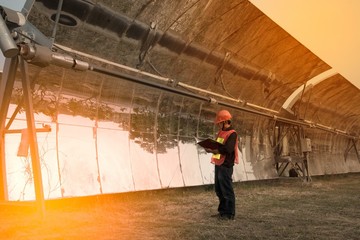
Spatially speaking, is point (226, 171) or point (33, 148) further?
point (226, 171)

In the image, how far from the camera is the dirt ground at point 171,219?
499cm

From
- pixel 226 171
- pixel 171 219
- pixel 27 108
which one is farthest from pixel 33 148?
pixel 226 171

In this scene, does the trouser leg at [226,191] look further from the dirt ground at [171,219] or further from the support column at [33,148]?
the support column at [33,148]

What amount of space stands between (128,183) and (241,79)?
655 centimetres

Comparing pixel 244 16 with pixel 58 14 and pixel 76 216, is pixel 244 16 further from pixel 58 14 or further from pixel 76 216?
pixel 76 216

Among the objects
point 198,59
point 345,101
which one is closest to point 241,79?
point 198,59

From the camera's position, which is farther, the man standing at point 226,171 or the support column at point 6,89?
the man standing at point 226,171

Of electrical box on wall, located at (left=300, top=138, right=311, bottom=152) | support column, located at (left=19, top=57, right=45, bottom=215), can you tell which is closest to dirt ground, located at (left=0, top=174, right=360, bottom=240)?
support column, located at (left=19, top=57, right=45, bottom=215)

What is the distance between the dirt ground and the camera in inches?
197

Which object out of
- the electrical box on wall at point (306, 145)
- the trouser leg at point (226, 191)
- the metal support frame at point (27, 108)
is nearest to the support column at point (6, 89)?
the metal support frame at point (27, 108)

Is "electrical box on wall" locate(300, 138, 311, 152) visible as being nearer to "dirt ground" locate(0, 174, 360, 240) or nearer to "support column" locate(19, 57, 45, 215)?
"dirt ground" locate(0, 174, 360, 240)

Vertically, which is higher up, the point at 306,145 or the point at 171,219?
the point at 306,145

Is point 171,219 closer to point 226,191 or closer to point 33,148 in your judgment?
point 226,191

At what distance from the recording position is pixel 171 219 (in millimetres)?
6254
